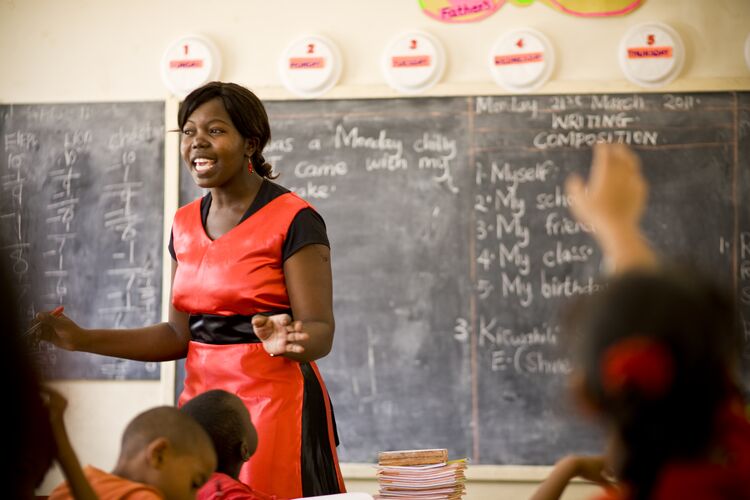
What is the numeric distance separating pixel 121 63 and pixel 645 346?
11.3 ft

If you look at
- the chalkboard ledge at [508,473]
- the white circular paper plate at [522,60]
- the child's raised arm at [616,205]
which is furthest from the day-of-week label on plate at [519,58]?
the child's raised arm at [616,205]

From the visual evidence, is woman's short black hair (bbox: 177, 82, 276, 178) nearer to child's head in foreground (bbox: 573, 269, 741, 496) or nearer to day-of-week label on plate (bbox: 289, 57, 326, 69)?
child's head in foreground (bbox: 573, 269, 741, 496)

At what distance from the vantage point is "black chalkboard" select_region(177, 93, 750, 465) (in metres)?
3.57

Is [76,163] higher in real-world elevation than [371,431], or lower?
higher

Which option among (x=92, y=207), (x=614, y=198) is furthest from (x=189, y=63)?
(x=614, y=198)

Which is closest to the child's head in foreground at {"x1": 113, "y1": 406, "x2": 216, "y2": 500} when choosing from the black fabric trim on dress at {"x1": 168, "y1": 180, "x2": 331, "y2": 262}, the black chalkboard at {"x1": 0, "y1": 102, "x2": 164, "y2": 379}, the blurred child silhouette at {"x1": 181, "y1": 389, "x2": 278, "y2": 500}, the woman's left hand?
the blurred child silhouette at {"x1": 181, "y1": 389, "x2": 278, "y2": 500}

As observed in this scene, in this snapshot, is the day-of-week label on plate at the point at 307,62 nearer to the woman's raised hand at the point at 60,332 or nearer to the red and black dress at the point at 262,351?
the red and black dress at the point at 262,351

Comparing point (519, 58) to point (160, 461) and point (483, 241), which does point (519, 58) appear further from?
point (160, 461)

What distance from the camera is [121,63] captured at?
152 inches

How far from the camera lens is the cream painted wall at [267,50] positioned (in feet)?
11.8

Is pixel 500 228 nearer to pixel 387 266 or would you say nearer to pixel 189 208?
pixel 387 266

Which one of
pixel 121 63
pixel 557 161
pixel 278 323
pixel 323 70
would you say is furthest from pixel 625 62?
pixel 278 323

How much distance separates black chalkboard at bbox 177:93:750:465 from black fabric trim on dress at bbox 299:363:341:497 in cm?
176

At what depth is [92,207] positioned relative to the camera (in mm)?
3812
